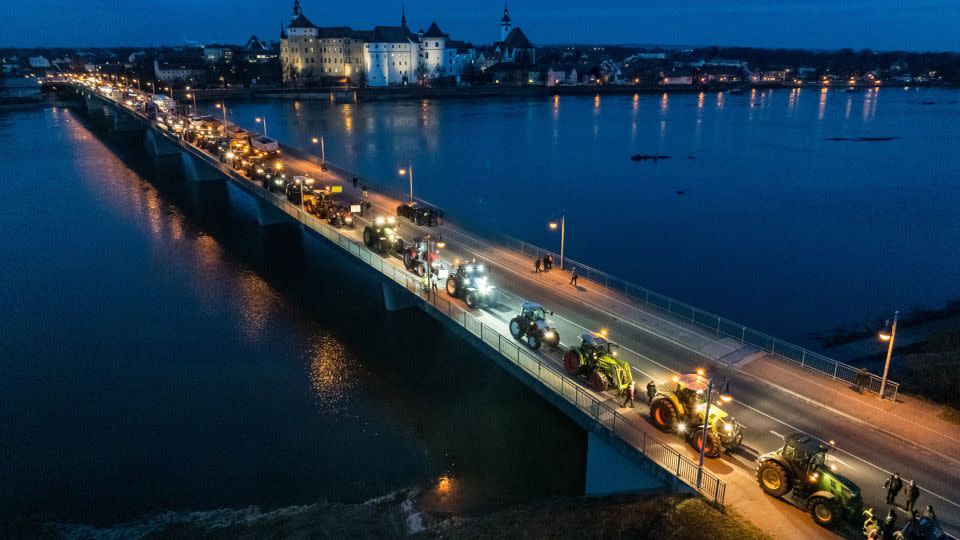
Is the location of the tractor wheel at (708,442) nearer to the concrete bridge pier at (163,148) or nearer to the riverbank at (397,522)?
the riverbank at (397,522)

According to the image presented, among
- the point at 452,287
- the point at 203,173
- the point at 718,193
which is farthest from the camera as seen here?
the point at 203,173

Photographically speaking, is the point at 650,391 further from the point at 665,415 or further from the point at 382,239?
the point at 382,239

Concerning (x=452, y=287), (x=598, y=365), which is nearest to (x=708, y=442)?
(x=598, y=365)

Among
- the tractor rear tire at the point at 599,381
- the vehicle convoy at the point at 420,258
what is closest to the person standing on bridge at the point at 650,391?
the tractor rear tire at the point at 599,381

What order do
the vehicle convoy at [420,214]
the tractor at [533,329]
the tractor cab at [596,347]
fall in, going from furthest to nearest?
the vehicle convoy at [420,214], the tractor at [533,329], the tractor cab at [596,347]

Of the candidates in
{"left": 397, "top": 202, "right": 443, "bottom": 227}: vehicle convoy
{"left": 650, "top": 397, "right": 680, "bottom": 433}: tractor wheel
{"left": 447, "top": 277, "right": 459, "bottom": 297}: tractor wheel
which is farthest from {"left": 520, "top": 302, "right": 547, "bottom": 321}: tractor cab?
{"left": 397, "top": 202, "right": 443, "bottom": 227}: vehicle convoy

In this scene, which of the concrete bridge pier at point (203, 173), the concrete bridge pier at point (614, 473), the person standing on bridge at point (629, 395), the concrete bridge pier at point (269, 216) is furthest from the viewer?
the concrete bridge pier at point (203, 173)
